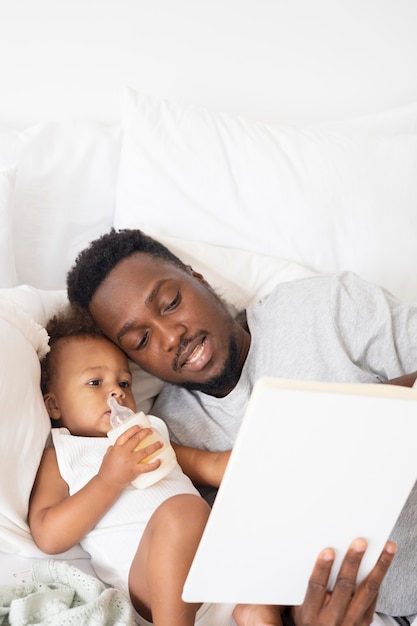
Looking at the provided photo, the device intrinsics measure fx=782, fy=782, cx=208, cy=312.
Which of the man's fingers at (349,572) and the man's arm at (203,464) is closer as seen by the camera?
the man's fingers at (349,572)

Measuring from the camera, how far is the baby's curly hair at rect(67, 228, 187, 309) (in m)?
1.64

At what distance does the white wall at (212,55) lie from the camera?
194cm

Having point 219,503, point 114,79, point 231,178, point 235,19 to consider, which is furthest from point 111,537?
point 235,19

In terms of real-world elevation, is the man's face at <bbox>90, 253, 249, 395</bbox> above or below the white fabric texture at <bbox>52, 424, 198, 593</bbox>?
above

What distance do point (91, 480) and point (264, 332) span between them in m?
0.50

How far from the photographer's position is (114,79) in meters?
2.01

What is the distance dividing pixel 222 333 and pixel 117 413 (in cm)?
28

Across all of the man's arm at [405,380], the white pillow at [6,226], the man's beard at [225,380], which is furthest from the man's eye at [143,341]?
the man's arm at [405,380]

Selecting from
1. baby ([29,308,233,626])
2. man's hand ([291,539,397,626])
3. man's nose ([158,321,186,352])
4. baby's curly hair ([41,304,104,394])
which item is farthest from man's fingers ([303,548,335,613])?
baby's curly hair ([41,304,104,394])

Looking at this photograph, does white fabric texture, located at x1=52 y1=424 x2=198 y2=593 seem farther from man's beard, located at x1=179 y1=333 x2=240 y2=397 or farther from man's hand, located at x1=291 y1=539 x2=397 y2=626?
man's hand, located at x1=291 y1=539 x2=397 y2=626

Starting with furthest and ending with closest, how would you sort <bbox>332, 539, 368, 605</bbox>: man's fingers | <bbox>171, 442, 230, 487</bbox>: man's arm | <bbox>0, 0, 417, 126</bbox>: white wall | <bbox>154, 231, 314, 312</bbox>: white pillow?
<bbox>0, 0, 417, 126</bbox>: white wall < <bbox>154, 231, 314, 312</bbox>: white pillow < <bbox>171, 442, 230, 487</bbox>: man's arm < <bbox>332, 539, 368, 605</bbox>: man's fingers

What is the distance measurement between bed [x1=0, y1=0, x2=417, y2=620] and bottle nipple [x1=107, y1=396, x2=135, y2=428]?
265mm

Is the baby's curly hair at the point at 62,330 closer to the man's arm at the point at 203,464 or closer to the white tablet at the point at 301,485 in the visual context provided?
the man's arm at the point at 203,464

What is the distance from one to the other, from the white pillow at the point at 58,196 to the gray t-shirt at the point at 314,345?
0.49m
